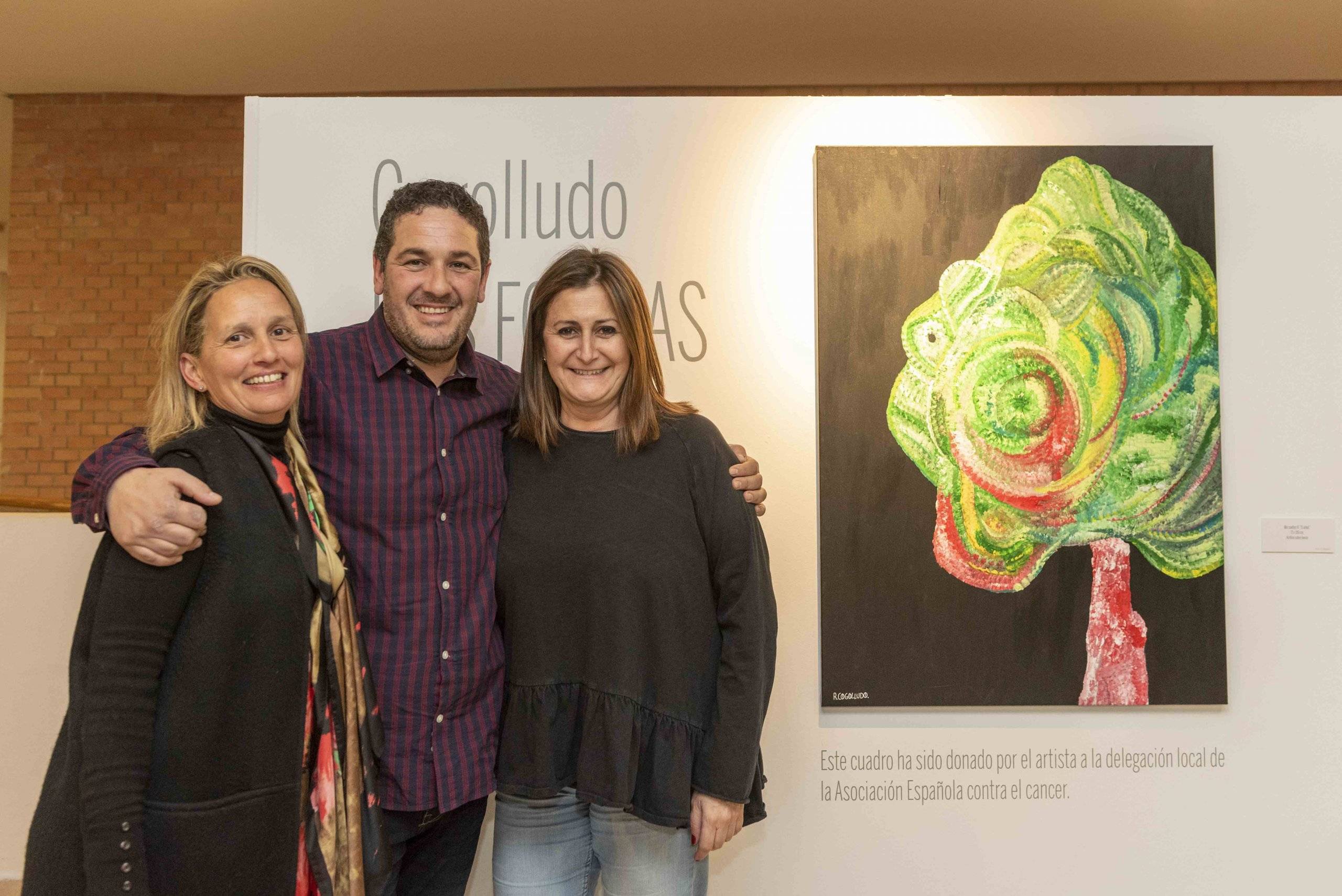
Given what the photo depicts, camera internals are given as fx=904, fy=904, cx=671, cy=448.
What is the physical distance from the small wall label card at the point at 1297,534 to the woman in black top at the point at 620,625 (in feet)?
5.06

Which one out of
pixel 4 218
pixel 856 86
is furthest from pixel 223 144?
pixel 856 86

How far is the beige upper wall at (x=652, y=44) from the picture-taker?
4746 millimetres

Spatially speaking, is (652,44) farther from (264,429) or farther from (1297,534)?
(264,429)

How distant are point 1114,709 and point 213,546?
224 centimetres

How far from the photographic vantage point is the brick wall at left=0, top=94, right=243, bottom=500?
20.1 ft

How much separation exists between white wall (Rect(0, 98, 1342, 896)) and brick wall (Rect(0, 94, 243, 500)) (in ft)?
14.2

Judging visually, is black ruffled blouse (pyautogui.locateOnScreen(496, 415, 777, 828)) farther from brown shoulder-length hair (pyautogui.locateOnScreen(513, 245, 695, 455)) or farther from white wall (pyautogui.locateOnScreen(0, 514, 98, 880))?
white wall (pyautogui.locateOnScreen(0, 514, 98, 880))

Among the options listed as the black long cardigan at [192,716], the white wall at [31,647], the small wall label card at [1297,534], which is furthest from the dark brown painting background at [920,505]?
the white wall at [31,647]

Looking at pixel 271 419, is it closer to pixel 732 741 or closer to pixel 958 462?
Answer: pixel 732 741

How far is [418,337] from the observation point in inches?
71.6

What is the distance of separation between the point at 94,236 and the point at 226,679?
19.8 ft

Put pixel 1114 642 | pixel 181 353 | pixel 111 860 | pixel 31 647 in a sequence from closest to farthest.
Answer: pixel 111 860, pixel 181 353, pixel 1114 642, pixel 31 647

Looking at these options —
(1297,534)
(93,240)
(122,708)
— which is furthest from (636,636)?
(93,240)

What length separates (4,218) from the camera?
278 inches
